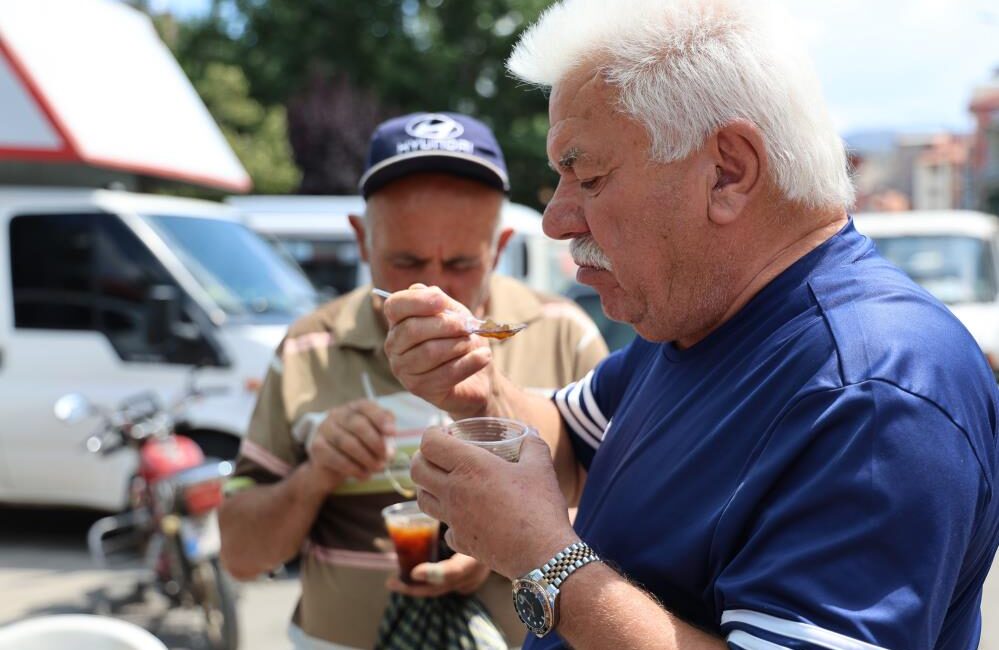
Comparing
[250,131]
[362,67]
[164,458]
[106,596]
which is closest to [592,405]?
[164,458]

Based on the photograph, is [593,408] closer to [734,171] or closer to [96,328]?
[734,171]

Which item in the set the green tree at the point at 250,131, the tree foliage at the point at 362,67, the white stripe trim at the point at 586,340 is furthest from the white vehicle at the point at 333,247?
the tree foliage at the point at 362,67

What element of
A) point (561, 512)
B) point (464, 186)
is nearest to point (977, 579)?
point (561, 512)

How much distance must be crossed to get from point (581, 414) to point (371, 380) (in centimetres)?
58

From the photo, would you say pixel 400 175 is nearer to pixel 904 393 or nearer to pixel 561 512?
pixel 561 512

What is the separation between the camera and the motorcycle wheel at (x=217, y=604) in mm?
4562

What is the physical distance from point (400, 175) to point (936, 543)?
152cm

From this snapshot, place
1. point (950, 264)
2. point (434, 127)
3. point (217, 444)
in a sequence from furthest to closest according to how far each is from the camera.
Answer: point (950, 264) → point (217, 444) → point (434, 127)

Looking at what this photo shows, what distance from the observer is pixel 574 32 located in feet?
4.62

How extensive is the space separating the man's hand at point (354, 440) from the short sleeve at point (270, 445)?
0.23m

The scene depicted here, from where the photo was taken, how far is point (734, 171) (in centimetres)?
130

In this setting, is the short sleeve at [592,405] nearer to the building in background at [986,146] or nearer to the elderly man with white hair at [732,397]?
the elderly man with white hair at [732,397]

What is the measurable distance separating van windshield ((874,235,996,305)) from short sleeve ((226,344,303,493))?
Answer: 24.2ft

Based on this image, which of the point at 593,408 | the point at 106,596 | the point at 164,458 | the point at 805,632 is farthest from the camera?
the point at 106,596
